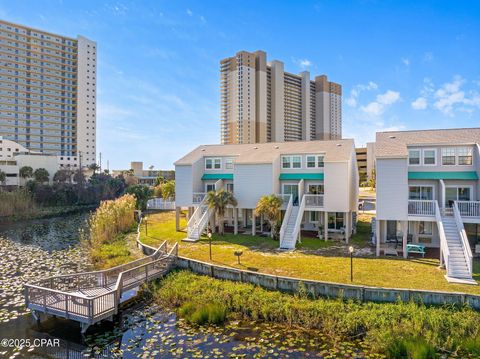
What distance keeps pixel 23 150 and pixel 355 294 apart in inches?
3180

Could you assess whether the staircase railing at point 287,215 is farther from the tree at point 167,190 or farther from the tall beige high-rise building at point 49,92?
the tall beige high-rise building at point 49,92

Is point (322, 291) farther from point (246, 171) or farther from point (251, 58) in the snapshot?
point (251, 58)

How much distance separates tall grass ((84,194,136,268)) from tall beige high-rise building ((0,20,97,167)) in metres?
66.9

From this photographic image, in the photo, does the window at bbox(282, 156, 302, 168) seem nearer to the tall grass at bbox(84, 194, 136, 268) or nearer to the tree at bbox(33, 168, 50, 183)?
the tall grass at bbox(84, 194, 136, 268)

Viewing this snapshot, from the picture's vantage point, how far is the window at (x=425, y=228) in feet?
72.3

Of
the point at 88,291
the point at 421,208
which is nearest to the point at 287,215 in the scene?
the point at 421,208

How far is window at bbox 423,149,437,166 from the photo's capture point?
21.5 metres

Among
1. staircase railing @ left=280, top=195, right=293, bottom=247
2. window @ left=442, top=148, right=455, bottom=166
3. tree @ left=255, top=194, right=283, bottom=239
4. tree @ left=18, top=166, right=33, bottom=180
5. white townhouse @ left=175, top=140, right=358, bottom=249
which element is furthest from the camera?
tree @ left=18, top=166, right=33, bottom=180

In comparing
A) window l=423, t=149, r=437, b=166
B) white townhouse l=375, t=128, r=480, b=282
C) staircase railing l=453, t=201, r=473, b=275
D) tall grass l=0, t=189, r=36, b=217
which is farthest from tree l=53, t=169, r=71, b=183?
staircase railing l=453, t=201, r=473, b=275

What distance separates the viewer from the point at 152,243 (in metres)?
23.8

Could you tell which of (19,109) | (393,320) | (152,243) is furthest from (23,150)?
(393,320)

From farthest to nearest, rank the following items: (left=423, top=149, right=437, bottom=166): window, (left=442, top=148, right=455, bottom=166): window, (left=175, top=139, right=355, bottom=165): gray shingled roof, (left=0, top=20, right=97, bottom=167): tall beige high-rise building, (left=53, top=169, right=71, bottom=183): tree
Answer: (left=0, top=20, right=97, bottom=167): tall beige high-rise building < (left=53, top=169, right=71, bottom=183): tree < (left=175, top=139, right=355, bottom=165): gray shingled roof < (left=423, top=149, right=437, bottom=166): window < (left=442, top=148, right=455, bottom=166): window

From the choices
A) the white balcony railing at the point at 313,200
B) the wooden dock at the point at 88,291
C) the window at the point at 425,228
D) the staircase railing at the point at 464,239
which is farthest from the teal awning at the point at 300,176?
the wooden dock at the point at 88,291

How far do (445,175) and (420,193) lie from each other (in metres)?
1.97
